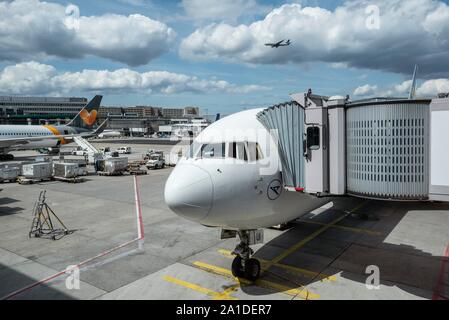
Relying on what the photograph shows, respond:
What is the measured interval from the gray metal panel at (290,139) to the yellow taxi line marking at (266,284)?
3.21 meters

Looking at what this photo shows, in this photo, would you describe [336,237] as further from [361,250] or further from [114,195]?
[114,195]

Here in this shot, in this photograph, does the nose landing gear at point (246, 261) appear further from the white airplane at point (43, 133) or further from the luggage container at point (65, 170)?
the white airplane at point (43, 133)

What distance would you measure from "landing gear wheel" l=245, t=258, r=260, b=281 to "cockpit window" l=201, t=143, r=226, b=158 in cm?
364

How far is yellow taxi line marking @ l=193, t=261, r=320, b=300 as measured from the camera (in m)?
10.1

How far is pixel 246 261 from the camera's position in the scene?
1088 centimetres

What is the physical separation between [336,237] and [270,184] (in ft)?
23.1

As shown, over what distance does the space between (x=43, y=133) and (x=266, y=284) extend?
57.3 metres

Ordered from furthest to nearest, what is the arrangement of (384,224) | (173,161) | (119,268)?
(173,161)
(384,224)
(119,268)

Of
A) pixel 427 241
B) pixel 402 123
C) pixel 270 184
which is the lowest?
pixel 427 241

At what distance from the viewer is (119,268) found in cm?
1219

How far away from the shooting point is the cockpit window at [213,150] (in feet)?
32.7

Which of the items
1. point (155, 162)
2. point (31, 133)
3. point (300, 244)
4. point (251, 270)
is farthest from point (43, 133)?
point (251, 270)

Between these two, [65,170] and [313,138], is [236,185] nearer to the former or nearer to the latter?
[313,138]
